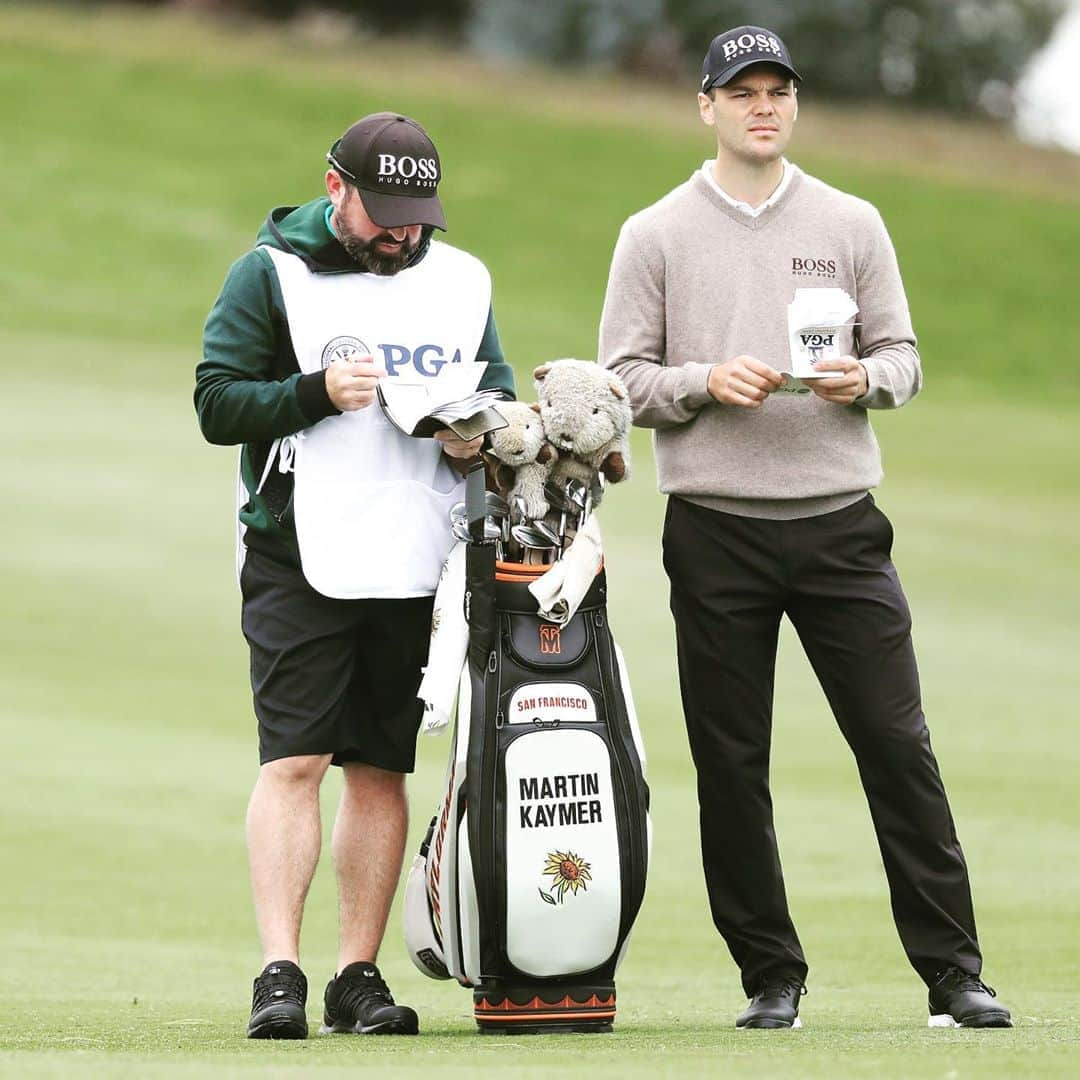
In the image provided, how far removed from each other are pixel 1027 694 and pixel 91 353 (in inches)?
500

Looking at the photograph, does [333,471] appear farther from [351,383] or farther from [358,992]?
[358,992]

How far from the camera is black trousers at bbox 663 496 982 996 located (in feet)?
16.2

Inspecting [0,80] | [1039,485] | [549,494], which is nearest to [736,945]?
[549,494]

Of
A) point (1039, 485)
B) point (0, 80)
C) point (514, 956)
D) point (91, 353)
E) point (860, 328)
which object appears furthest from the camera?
point (0, 80)

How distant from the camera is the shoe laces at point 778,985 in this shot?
4965mm

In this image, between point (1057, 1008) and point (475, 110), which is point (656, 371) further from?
point (475, 110)

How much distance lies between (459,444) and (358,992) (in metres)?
1.21

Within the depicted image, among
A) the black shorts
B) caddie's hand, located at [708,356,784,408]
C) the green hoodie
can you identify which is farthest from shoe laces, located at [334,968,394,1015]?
caddie's hand, located at [708,356,784,408]

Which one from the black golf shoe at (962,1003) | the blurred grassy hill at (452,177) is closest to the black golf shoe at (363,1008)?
the black golf shoe at (962,1003)

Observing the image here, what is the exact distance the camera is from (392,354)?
495 cm

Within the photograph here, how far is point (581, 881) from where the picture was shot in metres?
4.75

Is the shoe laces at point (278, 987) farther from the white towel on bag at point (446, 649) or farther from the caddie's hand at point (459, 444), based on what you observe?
the caddie's hand at point (459, 444)

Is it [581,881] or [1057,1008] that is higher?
[581,881]

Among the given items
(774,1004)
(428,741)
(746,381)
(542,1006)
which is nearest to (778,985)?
(774,1004)
